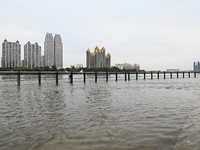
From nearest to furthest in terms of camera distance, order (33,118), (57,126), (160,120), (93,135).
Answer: (93,135)
(57,126)
(160,120)
(33,118)

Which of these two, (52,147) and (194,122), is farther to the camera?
(194,122)

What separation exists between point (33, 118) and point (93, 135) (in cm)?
418

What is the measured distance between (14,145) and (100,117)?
455 centimetres

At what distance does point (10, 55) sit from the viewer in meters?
183

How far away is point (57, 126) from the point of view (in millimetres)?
7535

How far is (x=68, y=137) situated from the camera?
6121 millimetres

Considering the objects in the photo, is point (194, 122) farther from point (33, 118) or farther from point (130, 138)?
point (33, 118)

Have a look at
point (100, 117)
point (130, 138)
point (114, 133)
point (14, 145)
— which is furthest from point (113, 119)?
point (14, 145)

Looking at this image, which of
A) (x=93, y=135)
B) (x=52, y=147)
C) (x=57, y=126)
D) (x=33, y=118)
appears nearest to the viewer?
(x=52, y=147)

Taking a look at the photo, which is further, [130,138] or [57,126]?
[57,126]

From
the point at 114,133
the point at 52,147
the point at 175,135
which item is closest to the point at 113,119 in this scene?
the point at 114,133

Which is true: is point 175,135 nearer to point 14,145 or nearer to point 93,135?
point 93,135

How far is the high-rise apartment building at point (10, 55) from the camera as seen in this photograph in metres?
181

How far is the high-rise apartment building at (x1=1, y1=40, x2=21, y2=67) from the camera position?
181 m
